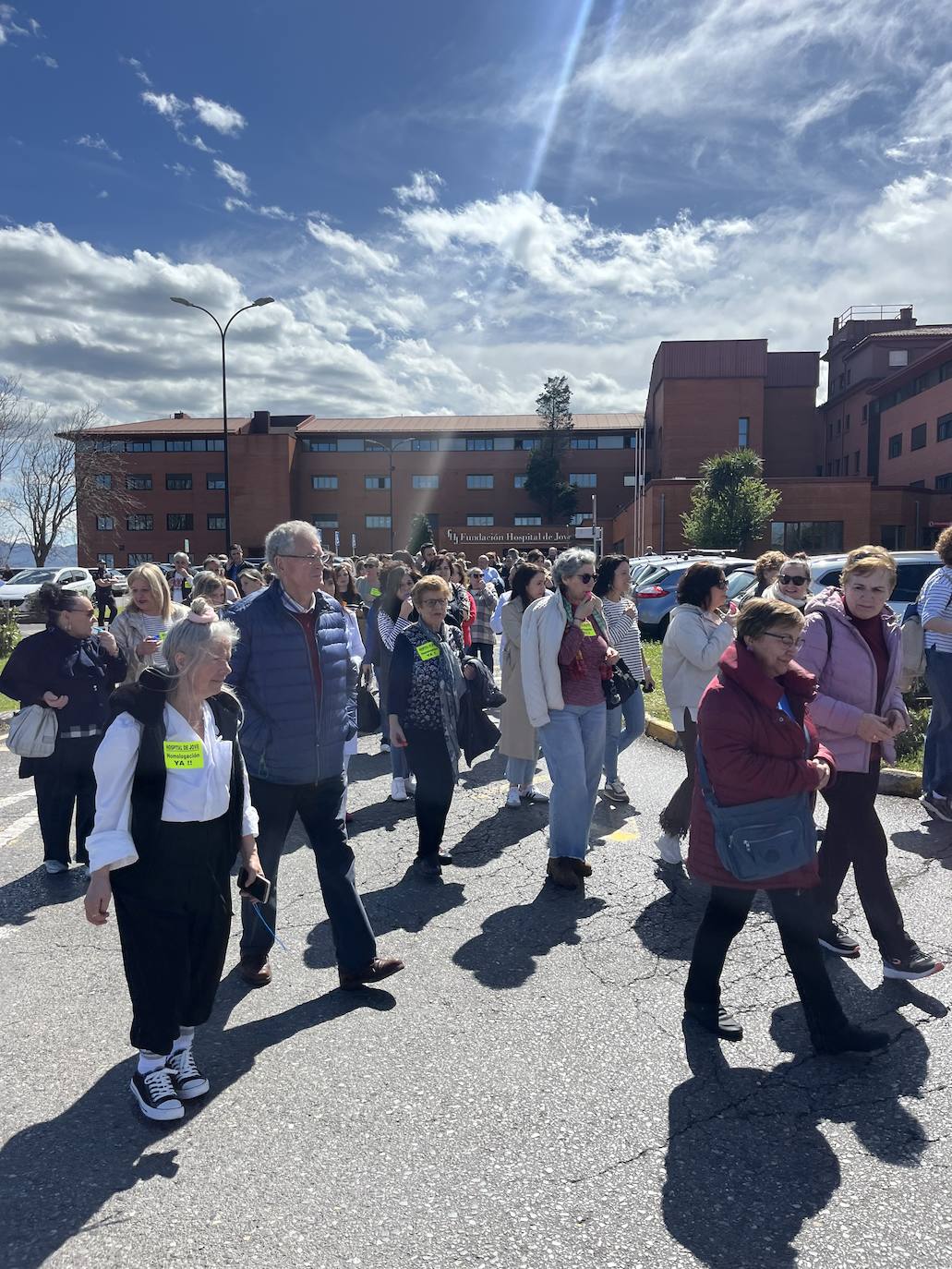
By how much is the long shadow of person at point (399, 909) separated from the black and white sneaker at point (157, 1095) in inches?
46.0

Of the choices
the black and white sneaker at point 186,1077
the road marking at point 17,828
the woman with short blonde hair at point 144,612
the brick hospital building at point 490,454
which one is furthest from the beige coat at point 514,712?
the brick hospital building at point 490,454

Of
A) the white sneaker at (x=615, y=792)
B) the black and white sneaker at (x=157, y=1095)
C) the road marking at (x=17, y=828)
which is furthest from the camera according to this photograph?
the white sneaker at (x=615, y=792)

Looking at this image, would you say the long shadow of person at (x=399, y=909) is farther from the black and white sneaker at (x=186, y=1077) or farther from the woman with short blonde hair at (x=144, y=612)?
the woman with short blonde hair at (x=144, y=612)

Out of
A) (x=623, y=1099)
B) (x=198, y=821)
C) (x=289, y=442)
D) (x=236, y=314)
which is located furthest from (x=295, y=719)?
(x=289, y=442)

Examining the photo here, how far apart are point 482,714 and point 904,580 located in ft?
28.7

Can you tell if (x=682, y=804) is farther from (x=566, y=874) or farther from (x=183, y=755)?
(x=183, y=755)

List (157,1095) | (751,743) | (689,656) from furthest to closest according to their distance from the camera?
(689,656)
(751,743)
(157,1095)

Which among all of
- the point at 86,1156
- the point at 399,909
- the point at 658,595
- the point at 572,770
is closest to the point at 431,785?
the point at 399,909

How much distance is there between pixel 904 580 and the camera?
11.8 metres

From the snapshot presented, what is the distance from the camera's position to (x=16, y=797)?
727 centimetres

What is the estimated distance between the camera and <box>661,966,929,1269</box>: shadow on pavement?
2346mm

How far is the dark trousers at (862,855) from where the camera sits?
3.70 meters

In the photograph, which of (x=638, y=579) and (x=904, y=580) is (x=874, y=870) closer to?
(x=904, y=580)

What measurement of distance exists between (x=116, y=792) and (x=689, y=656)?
3430 mm
